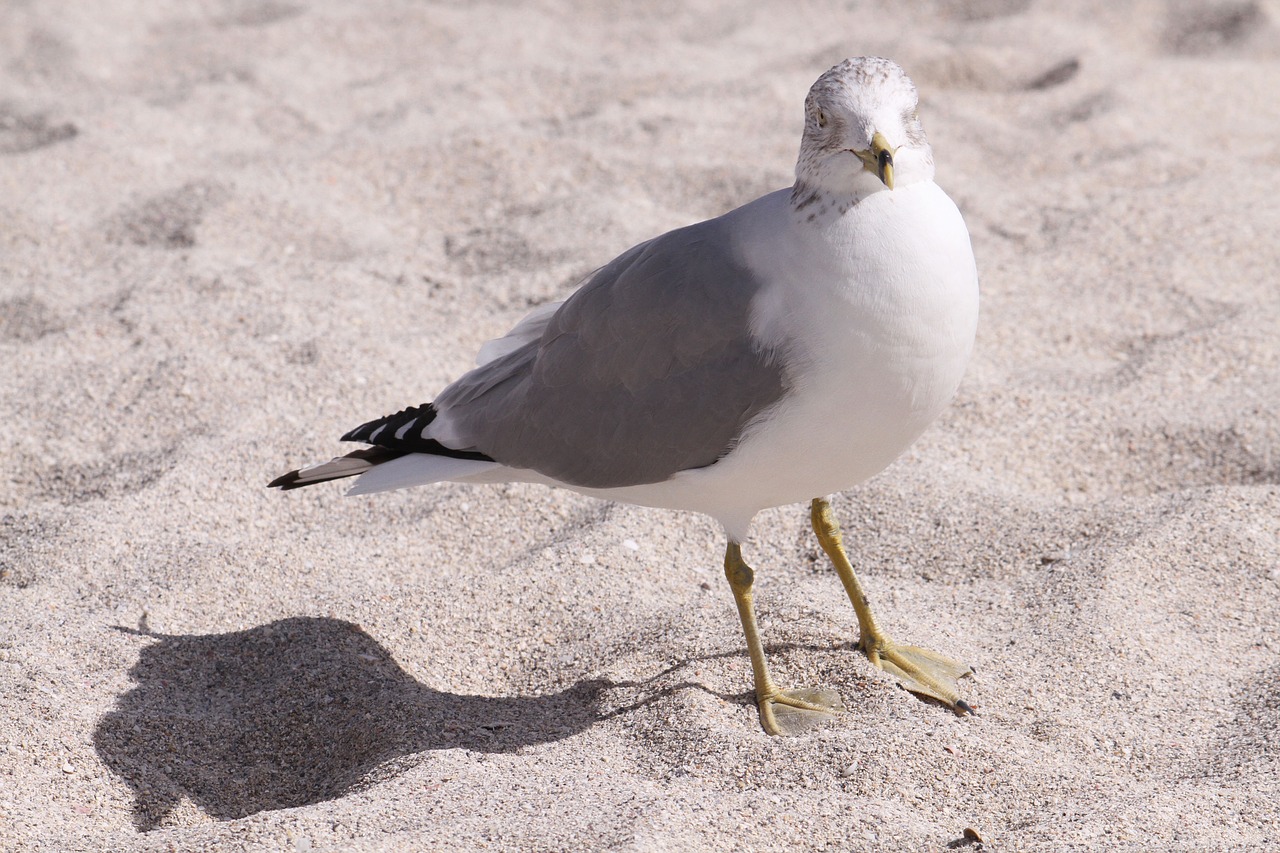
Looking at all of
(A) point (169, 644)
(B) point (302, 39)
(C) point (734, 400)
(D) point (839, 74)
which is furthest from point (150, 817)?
(B) point (302, 39)

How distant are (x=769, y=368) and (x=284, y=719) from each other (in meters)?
1.24

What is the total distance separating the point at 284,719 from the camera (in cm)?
276

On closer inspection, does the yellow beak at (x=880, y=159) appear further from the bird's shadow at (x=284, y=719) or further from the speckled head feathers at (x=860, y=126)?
the bird's shadow at (x=284, y=719)

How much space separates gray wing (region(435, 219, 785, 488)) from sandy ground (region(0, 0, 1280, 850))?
1.51 feet

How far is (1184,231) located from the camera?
450 centimetres

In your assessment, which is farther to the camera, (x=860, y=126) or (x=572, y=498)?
(x=572, y=498)

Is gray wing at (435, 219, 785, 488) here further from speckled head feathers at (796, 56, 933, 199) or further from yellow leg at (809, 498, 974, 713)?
yellow leg at (809, 498, 974, 713)

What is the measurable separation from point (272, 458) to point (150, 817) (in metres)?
1.27

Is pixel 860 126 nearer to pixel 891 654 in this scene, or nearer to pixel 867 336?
pixel 867 336

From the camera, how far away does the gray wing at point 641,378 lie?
2527 mm

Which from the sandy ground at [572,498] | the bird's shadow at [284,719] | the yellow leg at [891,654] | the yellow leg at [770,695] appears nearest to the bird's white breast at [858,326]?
the yellow leg at [770,695]

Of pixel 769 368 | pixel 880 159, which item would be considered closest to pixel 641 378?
pixel 769 368

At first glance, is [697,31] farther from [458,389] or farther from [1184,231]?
[458,389]

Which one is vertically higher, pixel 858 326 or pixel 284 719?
pixel 858 326
